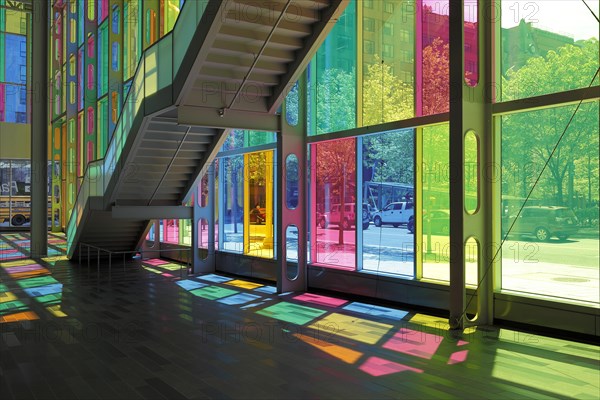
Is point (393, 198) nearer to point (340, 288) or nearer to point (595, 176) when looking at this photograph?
point (340, 288)

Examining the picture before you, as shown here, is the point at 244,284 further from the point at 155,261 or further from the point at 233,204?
the point at 155,261

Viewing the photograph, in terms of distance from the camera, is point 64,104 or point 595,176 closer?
point 595,176

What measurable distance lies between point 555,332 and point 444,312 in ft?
5.62

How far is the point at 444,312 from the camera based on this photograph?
28.0ft

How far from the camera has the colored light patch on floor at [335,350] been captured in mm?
6168

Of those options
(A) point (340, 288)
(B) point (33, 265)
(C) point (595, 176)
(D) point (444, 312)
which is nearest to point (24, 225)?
(B) point (33, 265)

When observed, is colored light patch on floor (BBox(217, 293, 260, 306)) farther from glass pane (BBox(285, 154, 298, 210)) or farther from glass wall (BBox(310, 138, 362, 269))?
glass pane (BBox(285, 154, 298, 210))

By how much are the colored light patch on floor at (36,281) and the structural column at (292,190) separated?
4.95 m

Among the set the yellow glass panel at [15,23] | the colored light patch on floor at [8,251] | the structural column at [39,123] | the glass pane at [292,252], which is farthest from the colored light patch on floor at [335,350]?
the yellow glass panel at [15,23]

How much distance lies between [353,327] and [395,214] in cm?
252

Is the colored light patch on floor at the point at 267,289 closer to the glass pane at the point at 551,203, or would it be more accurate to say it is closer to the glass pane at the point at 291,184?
the glass pane at the point at 291,184

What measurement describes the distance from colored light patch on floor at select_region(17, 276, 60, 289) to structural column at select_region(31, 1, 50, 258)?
16.0 feet

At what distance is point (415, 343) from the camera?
22.3 ft

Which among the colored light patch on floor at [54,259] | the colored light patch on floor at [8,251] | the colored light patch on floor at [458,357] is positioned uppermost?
the colored light patch on floor at [8,251]
